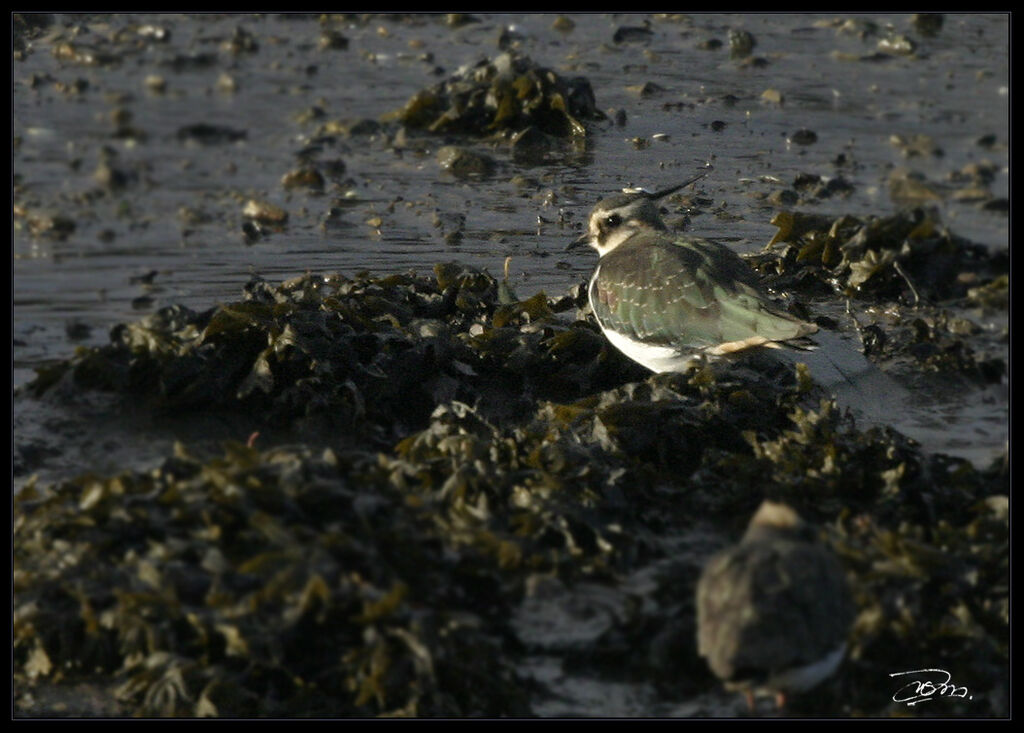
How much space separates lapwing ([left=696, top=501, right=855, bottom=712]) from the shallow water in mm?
344

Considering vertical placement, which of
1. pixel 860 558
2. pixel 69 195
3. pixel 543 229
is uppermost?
pixel 69 195

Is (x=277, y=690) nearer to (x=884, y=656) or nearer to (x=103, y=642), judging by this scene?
(x=103, y=642)

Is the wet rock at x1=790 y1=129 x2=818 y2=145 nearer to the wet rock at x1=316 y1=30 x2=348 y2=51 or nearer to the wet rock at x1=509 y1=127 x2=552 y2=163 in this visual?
the wet rock at x1=509 y1=127 x2=552 y2=163

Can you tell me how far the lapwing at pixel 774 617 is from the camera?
3920 mm

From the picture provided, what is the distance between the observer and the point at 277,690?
13.8ft

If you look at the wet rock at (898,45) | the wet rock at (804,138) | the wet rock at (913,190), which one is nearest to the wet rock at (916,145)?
the wet rock at (913,190)

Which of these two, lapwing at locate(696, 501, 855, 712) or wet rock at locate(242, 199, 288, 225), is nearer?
lapwing at locate(696, 501, 855, 712)

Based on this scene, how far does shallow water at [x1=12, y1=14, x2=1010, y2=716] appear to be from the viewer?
4633 mm

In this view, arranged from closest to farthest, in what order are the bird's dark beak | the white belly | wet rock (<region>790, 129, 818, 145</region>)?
the white belly
the bird's dark beak
wet rock (<region>790, 129, 818, 145</region>)

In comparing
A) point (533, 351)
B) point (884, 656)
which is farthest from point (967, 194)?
point (884, 656)

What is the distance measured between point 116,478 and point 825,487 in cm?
259

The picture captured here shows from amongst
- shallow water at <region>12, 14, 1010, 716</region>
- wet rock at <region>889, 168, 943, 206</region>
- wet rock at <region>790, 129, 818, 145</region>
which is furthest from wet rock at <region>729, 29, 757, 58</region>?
wet rock at <region>889, 168, 943, 206</region>
